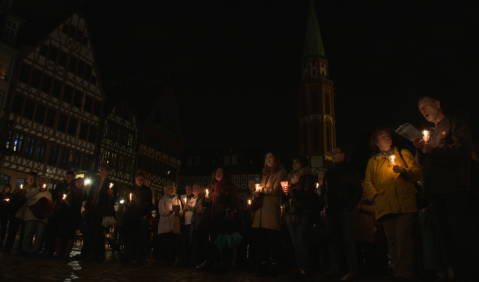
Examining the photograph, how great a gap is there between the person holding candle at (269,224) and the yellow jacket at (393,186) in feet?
4.85

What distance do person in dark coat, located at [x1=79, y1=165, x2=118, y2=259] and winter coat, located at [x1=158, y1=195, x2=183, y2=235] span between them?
1.09 m

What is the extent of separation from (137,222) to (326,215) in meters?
4.21

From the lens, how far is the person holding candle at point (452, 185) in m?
3.89

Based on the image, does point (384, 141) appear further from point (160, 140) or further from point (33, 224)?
point (160, 140)

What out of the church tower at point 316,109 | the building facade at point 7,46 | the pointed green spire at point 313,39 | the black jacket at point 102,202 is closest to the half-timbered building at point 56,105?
the building facade at point 7,46

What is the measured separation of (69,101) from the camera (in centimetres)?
2917

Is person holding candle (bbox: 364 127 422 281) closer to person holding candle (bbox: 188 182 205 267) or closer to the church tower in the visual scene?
person holding candle (bbox: 188 182 205 267)

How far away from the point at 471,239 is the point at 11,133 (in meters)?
26.9

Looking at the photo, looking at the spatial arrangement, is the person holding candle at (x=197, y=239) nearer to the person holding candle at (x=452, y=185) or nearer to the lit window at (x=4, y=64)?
the person holding candle at (x=452, y=185)

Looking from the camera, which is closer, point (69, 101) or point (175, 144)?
point (69, 101)

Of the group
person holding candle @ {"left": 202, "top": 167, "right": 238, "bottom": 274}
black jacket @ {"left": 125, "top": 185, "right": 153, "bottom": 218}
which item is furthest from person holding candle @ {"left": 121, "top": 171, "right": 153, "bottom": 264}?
person holding candle @ {"left": 202, "top": 167, "right": 238, "bottom": 274}

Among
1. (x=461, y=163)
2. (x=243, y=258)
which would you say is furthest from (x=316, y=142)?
(x=461, y=163)

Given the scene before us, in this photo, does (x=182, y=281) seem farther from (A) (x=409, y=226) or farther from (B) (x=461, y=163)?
(B) (x=461, y=163)

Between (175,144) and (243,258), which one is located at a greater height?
(175,144)
